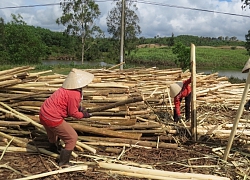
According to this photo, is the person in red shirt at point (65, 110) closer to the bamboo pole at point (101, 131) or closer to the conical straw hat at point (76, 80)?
the conical straw hat at point (76, 80)

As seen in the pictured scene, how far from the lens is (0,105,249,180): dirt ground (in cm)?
343

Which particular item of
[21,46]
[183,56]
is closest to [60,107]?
[183,56]

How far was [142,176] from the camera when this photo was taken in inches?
132

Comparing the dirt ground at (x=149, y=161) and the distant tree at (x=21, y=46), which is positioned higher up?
the distant tree at (x=21, y=46)

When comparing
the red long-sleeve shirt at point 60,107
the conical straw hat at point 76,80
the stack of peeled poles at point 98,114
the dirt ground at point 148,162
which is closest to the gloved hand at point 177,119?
the stack of peeled poles at point 98,114

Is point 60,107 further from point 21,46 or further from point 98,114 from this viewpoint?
point 21,46

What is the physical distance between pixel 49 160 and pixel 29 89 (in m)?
2.11

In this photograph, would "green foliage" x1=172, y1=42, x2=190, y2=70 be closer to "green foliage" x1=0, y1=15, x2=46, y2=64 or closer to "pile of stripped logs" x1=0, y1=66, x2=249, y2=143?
"pile of stripped logs" x1=0, y1=66, x2=249, y2=143

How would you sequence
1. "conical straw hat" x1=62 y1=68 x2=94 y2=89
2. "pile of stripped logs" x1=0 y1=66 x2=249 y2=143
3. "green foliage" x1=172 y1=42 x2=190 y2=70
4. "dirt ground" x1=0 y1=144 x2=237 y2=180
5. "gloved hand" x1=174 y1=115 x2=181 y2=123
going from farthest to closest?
"green foliage" x1=172 y1=42 x2=190 y2=70 → "gloved hand" x1=174 y1=115 x2=181 y2=123 → "pile of stripped logs" x1=0 y1=66 x2=249 y2=143 → "conical straw hat" x1=62 y1=68 x2=94 y2=89 → "dirt ground" x1=0 y1=144 x2=237 y2=180

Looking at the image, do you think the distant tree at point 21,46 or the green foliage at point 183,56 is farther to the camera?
the distant tree at point 21,46

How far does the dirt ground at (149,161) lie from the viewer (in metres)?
3.43

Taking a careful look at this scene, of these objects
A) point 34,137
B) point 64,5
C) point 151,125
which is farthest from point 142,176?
point 64,5

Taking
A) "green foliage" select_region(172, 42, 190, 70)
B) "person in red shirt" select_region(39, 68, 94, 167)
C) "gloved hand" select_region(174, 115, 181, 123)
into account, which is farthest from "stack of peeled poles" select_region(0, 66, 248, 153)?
"green foliage" select_region(172, 42, 190, 70)

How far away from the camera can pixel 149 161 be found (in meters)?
3.90
